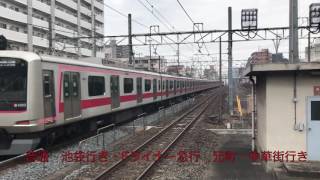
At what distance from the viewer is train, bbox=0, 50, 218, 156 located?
12.0m

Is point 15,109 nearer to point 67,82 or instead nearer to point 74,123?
point 67,82

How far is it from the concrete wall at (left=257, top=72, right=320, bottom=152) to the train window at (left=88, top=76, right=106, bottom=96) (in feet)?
24.8

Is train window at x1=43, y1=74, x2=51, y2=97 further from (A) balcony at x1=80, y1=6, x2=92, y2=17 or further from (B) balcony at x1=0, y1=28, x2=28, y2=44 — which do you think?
(A) balcony at x1=80, y1=6, x2=92, y2=17

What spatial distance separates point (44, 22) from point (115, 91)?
54.6m

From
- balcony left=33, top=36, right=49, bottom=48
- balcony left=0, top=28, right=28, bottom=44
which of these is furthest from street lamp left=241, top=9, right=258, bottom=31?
balcony left=33, top=36, right=49, bottom=48

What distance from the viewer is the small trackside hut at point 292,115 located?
35.4ft

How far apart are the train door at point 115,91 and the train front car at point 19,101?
7350mm

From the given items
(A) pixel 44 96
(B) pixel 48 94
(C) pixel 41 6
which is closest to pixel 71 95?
(B) pixel 48 94

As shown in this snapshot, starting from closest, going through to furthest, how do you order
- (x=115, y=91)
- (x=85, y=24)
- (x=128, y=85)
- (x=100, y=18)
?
(x=115, y=91)
(x=128, y=85)
(x=85, y=24)
(x=100, y=18)

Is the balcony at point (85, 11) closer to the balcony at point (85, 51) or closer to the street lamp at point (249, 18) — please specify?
the balcony at point (85, 51)

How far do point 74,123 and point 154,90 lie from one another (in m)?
15.0

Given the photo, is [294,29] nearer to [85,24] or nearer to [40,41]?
[40,41]

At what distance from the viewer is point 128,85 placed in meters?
22.6

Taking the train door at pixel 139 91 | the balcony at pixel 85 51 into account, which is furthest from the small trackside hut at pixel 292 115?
the balcony at pixel 85 51
